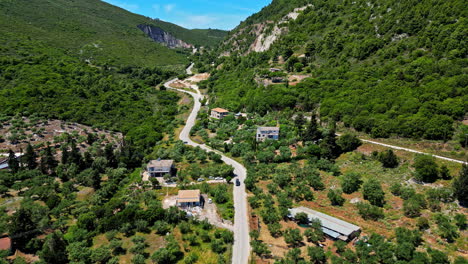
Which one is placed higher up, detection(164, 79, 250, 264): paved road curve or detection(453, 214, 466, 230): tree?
detection(453, 214, 466, 230): tree

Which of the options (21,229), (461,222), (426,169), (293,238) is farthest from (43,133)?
(461,222)

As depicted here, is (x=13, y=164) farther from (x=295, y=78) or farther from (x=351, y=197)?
(x=295, y=78)

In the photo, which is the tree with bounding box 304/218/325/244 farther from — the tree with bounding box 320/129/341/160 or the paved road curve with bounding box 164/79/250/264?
the tree with bounding box 320/129/341/160

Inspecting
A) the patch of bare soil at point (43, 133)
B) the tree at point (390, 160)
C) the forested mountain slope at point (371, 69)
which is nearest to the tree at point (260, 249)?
the tree at point (390, 160)

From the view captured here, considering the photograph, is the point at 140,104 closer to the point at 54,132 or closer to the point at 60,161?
the point at 54,132

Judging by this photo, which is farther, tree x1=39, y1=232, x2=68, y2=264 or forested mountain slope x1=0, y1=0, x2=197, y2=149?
forested mountain slope x1=0, y1=0, x2=197, y2=149

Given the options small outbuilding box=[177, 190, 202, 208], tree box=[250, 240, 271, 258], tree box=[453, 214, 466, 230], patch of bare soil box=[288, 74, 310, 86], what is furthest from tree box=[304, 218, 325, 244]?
patch of bare soil box=[288, 74, 310, 86]
